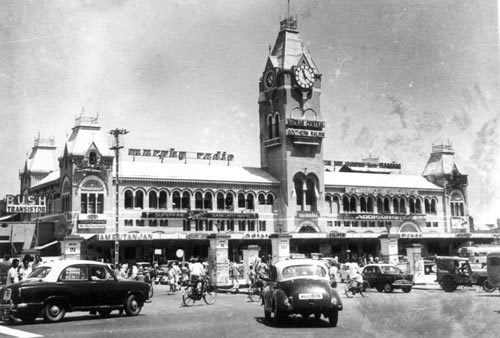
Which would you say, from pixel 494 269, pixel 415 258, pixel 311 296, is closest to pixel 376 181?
pixel 415 258

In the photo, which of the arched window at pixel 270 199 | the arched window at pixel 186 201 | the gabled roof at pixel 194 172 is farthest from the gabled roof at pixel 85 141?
the arched window at pixel 270 199

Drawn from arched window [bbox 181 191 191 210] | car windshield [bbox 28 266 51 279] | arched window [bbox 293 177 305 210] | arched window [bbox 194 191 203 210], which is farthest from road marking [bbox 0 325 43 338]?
arched window [bbox 293 177 305 210]

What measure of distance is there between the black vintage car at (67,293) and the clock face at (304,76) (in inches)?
2029

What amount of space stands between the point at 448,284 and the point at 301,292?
15.4 m

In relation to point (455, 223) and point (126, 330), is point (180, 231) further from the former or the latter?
point (126, 330)

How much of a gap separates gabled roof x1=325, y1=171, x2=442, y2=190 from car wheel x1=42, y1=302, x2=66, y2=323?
55178 millimetres

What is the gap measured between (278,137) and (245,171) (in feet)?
16.4

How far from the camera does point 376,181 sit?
7569 cm

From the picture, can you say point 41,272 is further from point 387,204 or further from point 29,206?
point 387,204

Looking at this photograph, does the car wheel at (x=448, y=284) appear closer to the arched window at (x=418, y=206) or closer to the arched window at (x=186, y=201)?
the arched window at (x=186, y=201)

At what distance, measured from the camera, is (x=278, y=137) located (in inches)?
2724

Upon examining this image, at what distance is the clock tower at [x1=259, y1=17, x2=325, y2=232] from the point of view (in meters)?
67.8

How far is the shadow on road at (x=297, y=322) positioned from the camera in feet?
52.6

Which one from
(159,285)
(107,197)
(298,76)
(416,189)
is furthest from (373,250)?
(159,285)
